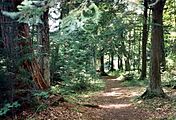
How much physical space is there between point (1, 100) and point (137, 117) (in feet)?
15.7

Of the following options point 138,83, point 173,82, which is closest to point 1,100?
point 173,82

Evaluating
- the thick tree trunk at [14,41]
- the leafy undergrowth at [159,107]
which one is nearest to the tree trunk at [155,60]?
the leafy undergrowth at [159,107]

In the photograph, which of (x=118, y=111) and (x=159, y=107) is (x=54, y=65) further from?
(x=159, y=107)

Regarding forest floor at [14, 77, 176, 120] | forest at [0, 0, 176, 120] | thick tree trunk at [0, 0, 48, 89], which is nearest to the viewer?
forest at [0, 0, 176, 120]

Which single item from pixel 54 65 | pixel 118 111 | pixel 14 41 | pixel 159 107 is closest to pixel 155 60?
pixel 159 107

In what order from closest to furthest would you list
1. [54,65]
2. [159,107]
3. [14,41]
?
[14,41] < [159,107] < [54,65]

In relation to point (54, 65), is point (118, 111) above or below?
below

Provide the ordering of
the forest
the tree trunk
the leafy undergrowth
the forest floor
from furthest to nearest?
the tree trunk < the leafy undergrowth < the forest floor < the forest

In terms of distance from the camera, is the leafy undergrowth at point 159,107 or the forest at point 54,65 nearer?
the forest at point 54,65

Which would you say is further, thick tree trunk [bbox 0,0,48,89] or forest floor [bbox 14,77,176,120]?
forest floor [bbox 14,77,176,120]

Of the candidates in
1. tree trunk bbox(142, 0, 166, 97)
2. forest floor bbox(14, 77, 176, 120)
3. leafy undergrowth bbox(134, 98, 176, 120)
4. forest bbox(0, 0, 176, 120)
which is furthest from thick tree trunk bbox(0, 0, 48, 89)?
tree trunk bbox(142, 0, 166, 97)

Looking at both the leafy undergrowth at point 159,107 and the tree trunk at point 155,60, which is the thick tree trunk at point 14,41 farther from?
the tree trunk at point 155,60

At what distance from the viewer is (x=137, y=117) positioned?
392 inches

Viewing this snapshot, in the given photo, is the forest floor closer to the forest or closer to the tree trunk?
the forest
